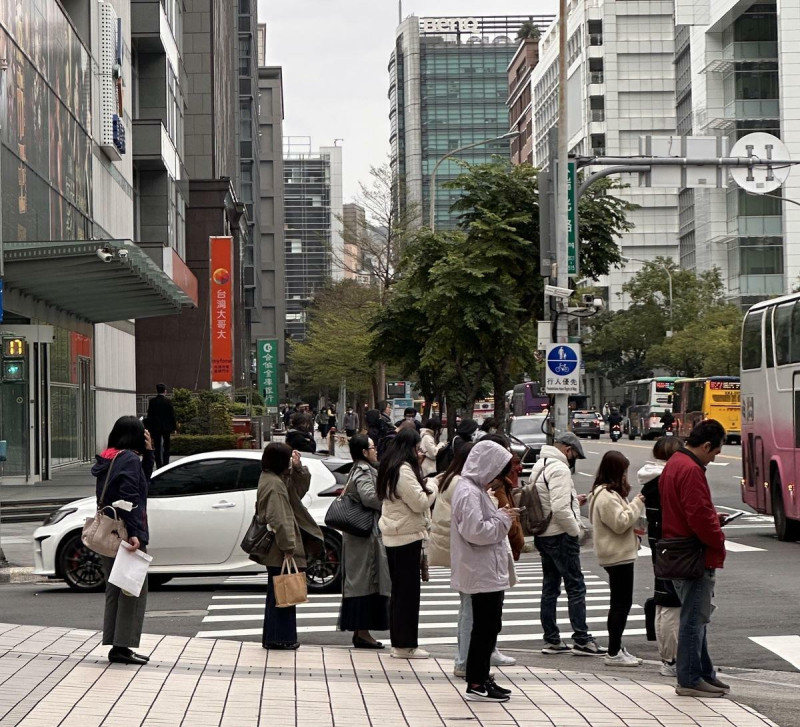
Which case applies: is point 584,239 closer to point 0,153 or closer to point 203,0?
point 0,153

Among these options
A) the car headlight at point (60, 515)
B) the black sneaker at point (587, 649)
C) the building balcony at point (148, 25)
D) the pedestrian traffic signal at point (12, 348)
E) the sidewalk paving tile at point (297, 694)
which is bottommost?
the black sneaker at point (587, 649)

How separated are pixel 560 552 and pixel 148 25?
41.5 metres

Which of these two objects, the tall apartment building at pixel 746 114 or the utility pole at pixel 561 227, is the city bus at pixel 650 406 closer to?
the tall apartment building at pixel 746 114

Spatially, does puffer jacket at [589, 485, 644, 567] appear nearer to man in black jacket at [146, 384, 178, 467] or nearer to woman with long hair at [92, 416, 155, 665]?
woman with long hair at [92, 416, 155, 665]

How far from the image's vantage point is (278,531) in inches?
411

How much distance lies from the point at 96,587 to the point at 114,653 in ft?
19.5

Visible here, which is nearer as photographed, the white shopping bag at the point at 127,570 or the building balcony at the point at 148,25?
the white shopping bag at the point at 127,570

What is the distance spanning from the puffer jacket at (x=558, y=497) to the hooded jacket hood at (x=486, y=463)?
2.33 m

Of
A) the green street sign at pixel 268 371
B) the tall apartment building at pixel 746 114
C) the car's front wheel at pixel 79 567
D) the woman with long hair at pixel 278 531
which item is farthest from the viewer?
the tall apartment building at pixel 746 114

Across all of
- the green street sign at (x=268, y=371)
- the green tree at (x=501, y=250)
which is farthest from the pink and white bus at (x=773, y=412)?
the green street sign at (x=268, y=371)

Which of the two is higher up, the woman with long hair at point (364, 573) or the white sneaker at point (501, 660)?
the woman with long hair at point (364, 573)

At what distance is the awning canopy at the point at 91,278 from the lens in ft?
79.8

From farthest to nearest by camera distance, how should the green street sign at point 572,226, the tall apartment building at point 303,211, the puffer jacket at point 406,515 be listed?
1. the tall apartment building at point 303,211
2. the green street sign at point 572,226
3. the puffer jacket at point 406,515

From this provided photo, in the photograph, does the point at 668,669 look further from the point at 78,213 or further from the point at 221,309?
the point at 221,309
